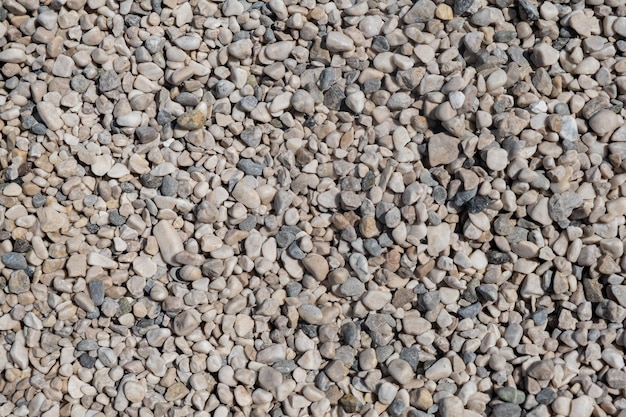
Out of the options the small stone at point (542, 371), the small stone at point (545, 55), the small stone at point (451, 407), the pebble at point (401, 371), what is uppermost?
the small stone at point (545, 55)

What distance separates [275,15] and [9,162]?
2.95 ft

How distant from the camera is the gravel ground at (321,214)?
76.2 inches

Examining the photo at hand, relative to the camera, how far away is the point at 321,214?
2.05 m

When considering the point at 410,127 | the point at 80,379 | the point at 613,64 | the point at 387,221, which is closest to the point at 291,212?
the point at 387,221

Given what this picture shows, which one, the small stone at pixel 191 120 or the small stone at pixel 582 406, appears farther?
the small stone at pixel 191 120

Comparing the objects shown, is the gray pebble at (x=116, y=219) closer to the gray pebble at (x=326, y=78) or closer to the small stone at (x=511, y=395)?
the gray pebble at (x=326, y=78)

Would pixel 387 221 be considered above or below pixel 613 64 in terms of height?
below

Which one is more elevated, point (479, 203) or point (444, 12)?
point (444, 12)

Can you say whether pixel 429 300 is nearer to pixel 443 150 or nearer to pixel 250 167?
pixel 443 150

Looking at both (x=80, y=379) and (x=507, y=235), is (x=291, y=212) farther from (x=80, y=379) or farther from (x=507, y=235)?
(x=80, y=379)

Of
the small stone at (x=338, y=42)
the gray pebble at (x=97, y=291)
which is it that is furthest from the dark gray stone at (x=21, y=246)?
the small stone at (x=338, y=42)

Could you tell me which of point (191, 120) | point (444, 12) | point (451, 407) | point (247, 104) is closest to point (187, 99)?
point (191, 120)

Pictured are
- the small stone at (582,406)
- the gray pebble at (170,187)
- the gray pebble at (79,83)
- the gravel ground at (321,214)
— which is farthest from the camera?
the gray pebble at (79,83)

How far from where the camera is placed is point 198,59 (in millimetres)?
2168
